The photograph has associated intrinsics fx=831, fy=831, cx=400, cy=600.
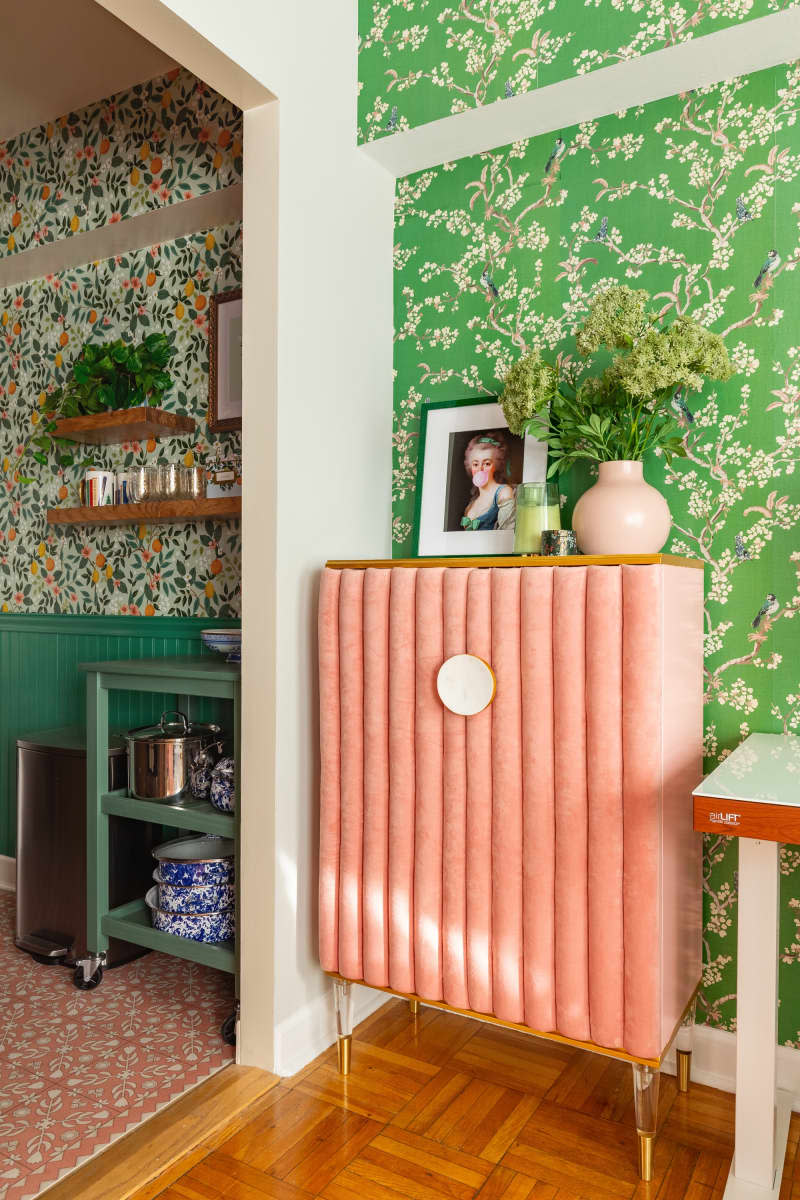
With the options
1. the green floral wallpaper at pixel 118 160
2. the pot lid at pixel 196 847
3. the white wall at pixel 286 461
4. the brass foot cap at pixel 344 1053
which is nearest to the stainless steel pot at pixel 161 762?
the pot lid at pixel 196 847

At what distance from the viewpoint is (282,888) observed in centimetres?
201

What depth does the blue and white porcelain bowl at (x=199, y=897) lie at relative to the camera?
221cm

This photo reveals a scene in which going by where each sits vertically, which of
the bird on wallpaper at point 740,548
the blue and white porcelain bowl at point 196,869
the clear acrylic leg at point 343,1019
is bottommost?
the clear acrylic leg at point 343,1019

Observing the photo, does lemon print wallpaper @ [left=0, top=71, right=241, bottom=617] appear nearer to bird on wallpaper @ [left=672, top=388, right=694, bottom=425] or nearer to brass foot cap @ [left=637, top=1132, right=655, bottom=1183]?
bird on wallpaper @ [left=672, top=388, right=694, bottom=425]

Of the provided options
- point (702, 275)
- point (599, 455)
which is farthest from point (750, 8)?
point (599, 455)

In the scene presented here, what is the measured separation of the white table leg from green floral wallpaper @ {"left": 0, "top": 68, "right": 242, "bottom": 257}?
241 cm

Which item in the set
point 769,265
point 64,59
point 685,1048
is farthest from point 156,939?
point 64,59

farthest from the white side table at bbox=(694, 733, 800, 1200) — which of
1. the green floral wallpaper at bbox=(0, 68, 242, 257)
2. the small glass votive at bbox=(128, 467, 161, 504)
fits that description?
the green floral wallpaper at bbox=(0, 68, 242, 257)

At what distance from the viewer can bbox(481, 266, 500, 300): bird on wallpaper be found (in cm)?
227

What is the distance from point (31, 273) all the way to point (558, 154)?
6.79 feet

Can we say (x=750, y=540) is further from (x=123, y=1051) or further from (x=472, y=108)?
(x=123, y=1051)

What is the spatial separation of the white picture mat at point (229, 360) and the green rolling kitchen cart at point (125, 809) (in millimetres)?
805

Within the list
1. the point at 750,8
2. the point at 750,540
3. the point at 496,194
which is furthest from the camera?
the point at 496,194

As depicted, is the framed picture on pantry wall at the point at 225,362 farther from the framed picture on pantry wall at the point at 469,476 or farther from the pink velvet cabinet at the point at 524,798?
the pink velvet cabinet at the point at 524,798
